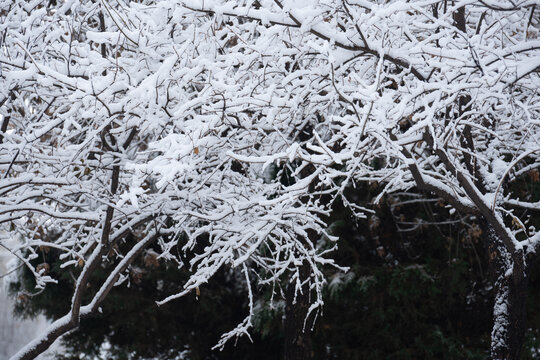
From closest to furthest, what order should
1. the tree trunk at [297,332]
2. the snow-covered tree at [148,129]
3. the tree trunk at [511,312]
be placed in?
the snow-covered tree at [148,129] < the tree trunk at [511,312] < the tree trunk at [297,332]

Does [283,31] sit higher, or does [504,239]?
[283,31]

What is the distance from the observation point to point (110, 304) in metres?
8.49

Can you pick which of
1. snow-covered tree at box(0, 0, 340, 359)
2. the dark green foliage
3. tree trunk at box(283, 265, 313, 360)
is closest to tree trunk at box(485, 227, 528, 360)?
snow-covered tree at box(0, 0, 340, 359)

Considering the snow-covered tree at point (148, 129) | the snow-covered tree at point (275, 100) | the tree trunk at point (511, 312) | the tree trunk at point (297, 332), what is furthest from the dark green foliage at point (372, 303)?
the snow-covered tree at point (275, 100)

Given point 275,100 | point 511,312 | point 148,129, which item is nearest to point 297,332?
point 511,312

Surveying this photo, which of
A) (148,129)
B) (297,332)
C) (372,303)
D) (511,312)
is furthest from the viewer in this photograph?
(372,303)

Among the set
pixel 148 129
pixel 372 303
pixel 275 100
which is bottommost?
pixel 372 303

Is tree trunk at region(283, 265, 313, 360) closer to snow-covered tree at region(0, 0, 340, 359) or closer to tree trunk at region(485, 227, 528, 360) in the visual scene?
snow-covered tree at region(0, 0, 340, 359)

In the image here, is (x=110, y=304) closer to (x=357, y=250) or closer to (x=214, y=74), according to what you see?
(x=357, y=250)

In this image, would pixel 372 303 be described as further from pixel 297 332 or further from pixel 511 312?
pixel 511 312

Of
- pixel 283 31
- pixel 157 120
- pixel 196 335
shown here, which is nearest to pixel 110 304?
pixel 196 335

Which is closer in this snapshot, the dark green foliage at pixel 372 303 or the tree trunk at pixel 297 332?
the tree trunk at pixel 297 332

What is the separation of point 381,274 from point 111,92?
4.81 meters

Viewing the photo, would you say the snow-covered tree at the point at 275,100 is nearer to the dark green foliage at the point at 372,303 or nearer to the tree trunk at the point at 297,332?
the tree trunk at the point at 297,332
